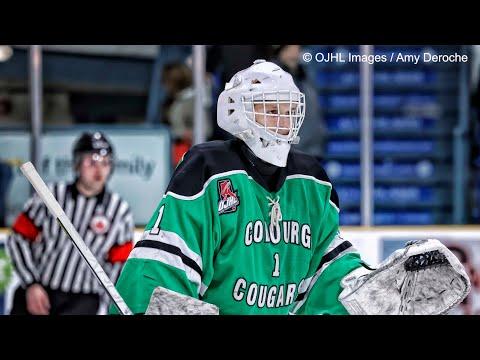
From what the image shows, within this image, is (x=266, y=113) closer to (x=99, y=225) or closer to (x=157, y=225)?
(x=157, y=225)

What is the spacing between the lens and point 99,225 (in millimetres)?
4770

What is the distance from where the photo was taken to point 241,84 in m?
3.14

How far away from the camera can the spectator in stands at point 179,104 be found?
4.99 meters

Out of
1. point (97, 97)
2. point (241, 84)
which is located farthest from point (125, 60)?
point (241, 84)

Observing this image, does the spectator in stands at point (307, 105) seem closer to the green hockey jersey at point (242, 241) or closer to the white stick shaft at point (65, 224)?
the green hockey jersey at point (242, 241)

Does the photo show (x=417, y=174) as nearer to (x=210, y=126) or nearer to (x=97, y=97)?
(x=210, y=126)

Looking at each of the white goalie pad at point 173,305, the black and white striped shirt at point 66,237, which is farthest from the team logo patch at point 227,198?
the black and white striped shirt at point 66,237

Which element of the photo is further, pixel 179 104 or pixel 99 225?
pixel 179 104

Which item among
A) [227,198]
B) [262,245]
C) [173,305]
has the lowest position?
[173,305]

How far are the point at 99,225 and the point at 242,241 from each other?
1.87 meters

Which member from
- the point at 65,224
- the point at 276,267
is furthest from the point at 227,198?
the point at 65,224

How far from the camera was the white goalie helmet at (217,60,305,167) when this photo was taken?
3064mm

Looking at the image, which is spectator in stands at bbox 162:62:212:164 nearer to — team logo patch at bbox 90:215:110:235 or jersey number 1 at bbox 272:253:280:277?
team logo patch at bbox 90:215:110:235

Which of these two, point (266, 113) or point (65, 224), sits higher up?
point (266, 113)
